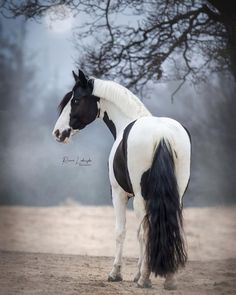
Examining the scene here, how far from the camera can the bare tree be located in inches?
140

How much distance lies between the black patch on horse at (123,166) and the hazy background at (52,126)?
495 millimetres

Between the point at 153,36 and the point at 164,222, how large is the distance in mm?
1531

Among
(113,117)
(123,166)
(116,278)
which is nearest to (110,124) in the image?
(113,117)

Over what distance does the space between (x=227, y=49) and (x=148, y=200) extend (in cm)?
149

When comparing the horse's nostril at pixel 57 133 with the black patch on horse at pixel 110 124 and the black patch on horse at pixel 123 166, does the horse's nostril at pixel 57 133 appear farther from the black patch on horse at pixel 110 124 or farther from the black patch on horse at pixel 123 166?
the black patch on horse at pixel 123 166

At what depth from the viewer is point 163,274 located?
2.62 m

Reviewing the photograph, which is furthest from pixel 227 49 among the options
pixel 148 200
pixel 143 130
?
pixel 148 200

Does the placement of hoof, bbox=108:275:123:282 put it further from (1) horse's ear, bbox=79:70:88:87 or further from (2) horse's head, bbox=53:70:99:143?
(1) horse's ear, bbox=79:70:88:87

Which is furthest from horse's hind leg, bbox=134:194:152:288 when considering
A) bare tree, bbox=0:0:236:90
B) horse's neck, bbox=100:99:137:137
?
bare tree, bbox=0:0:236:90

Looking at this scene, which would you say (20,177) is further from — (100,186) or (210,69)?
(210,69)

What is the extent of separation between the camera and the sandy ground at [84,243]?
3260 mm

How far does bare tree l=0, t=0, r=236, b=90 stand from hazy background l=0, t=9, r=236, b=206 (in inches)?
3.9

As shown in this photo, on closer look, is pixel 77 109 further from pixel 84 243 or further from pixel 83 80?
pixel 84 243

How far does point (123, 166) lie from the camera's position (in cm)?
287
